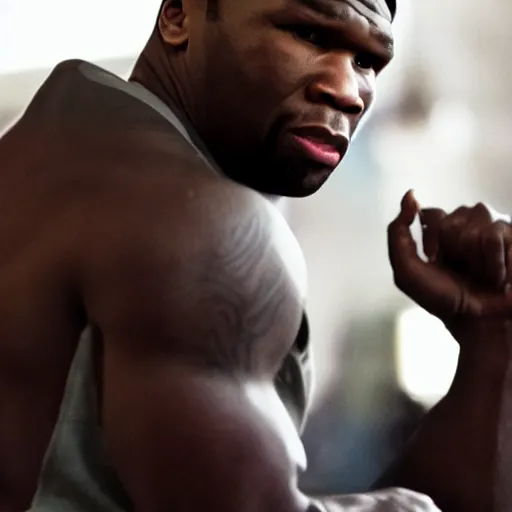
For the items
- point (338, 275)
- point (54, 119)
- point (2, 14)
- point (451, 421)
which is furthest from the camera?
point (338, 275)

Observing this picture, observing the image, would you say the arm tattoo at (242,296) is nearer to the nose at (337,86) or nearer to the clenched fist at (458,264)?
the nose at (337,86)

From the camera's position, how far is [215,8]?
0.62 meters

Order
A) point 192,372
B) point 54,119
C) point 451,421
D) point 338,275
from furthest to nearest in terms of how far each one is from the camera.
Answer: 1. point 338,275
2. point 451,421
3. point 54,119
4. point 192,372

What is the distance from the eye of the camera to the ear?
0.64 metres

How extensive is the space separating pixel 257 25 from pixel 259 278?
191mm

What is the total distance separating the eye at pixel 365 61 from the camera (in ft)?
2.11

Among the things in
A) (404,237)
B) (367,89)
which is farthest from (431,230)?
(367,89)

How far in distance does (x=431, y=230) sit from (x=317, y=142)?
0.72 feet

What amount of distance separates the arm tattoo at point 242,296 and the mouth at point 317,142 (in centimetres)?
11

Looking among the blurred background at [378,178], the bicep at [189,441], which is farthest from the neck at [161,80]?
the blurred background at [378,178]

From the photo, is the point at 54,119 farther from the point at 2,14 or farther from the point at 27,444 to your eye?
the point at 2,14

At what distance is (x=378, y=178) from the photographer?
1164 mm

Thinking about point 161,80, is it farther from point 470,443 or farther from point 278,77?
point 470,443

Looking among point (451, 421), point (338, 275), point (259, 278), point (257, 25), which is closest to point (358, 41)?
point (257, 25)
